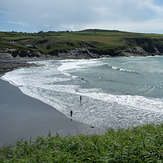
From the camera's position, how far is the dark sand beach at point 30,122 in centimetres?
1709

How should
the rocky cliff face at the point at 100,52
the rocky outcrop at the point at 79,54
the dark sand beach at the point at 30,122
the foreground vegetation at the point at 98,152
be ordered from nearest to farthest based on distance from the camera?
the foreground vegetation at the point at 98,152 → the dark sand beach at the point at 30,122 → the rocky cliff face at the point at 100,52 → the rocky outcrop at the point at 79,54

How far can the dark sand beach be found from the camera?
673 inches

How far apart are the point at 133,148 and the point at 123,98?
69.3ft

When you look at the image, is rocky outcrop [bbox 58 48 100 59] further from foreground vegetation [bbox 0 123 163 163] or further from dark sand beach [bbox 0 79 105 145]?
foreground vegetation [bbox 0 123 163 163]

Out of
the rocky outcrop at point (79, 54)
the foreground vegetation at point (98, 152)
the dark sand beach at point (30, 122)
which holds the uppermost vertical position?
the rocky outcrop at point (79, 54)

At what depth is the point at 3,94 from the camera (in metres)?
32.1

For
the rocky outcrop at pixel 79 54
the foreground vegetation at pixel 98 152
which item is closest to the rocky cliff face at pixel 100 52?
the rocky outcrop at pixel 79 54

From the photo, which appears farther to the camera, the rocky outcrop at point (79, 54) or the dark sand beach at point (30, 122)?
the rocky outcrop at point (79, 54)

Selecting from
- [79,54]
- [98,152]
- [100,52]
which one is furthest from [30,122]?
[100,52]

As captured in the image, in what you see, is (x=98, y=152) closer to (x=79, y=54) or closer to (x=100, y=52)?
(x=79, y=54)

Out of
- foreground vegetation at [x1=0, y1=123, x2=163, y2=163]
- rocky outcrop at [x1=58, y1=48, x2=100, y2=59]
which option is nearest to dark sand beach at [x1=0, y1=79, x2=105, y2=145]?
foreground vegetation at [x1=0, y1=123, x2=163, y2=163]

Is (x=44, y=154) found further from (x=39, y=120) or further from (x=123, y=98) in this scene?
(x=123, y=98)

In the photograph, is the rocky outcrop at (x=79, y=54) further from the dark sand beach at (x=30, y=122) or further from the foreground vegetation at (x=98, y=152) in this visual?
the foreground vegetation at (x=98, y=152)

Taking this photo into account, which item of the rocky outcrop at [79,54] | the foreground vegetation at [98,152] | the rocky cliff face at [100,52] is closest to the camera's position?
the foreground vegetation at [98,152]
